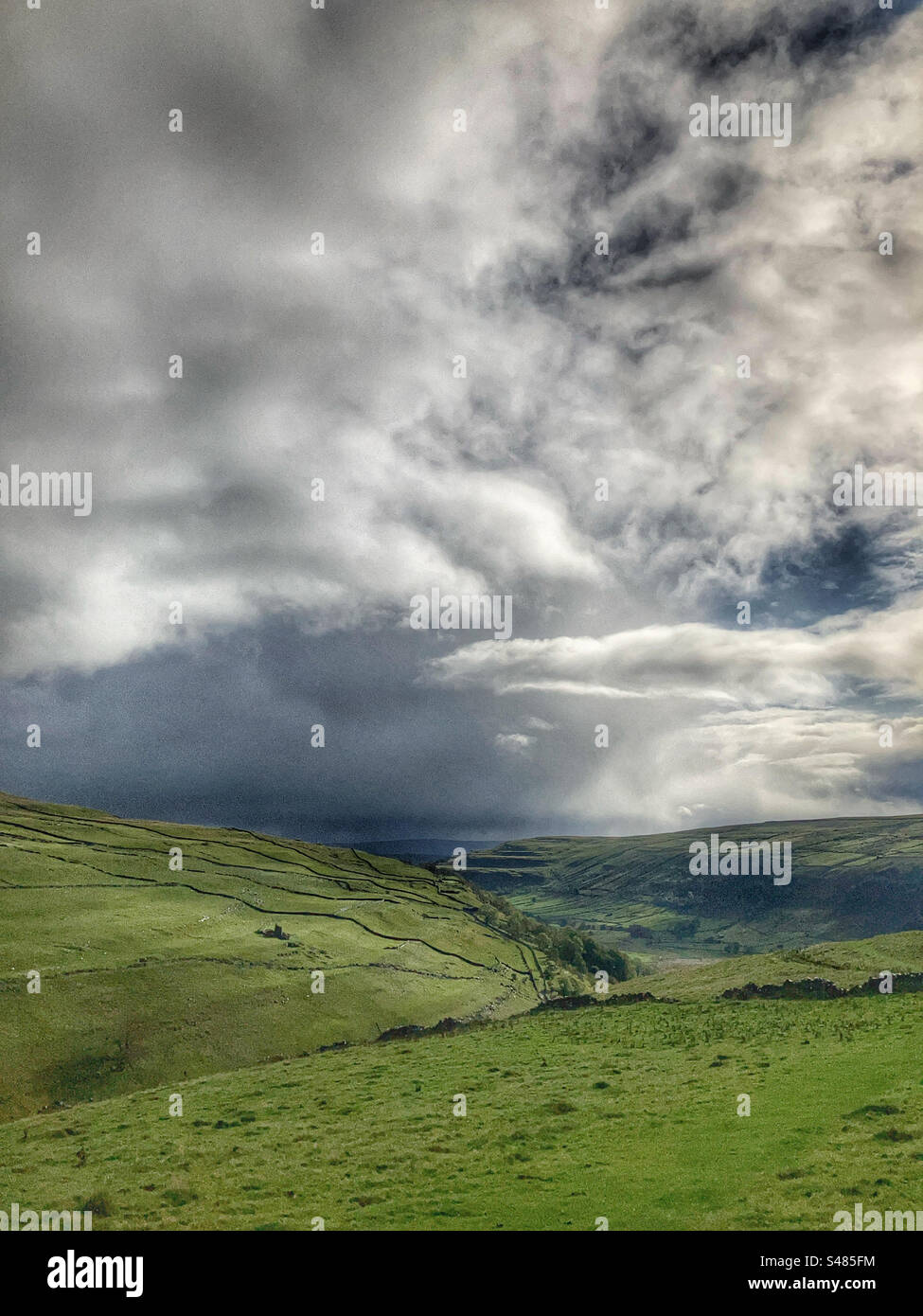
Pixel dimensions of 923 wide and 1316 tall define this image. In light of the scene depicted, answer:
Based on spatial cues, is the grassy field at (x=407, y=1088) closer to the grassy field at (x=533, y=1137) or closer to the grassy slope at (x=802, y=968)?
the grassy field at (x=533, y=1137)

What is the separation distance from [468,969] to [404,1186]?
2994 inches

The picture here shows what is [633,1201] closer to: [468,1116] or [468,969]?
[468,1116]

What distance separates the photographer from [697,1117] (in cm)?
2805

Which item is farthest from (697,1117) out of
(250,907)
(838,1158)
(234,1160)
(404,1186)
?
(250,907)

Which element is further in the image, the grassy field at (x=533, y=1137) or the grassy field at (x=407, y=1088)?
the grassy field at (x=407, y=1088)

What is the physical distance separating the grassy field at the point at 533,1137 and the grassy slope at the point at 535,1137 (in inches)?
3.9

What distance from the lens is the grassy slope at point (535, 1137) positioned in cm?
2206

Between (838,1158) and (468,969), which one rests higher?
(838,1158)

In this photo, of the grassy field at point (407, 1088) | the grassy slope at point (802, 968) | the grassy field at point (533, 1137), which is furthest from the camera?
the grassy slope at point (802, 968)

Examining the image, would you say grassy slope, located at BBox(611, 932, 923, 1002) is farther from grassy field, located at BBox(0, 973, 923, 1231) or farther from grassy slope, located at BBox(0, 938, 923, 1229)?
grassy field, located at BBox(0, 973, 923, 1231)

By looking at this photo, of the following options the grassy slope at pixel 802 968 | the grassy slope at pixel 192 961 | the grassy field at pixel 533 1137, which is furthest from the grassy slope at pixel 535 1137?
the grassy slope at pixel 192 961

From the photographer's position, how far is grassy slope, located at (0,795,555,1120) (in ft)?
177

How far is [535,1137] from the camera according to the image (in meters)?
28.2

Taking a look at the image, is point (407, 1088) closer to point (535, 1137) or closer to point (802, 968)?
point (535, 1137)
